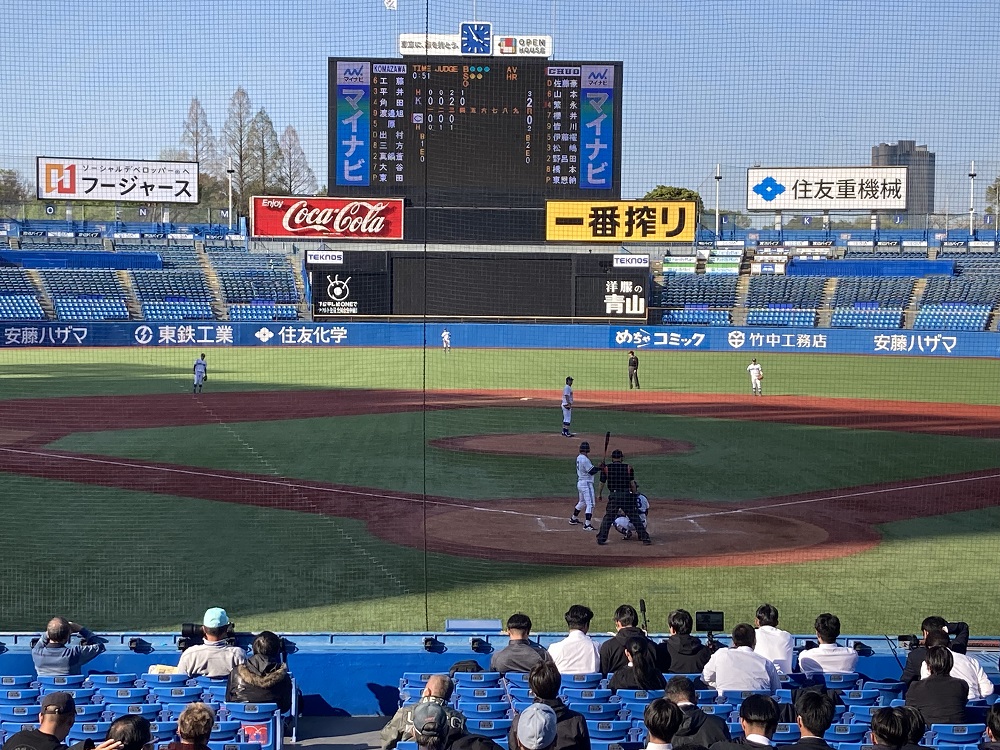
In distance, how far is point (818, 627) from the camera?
818 centimetres

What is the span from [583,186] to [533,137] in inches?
101

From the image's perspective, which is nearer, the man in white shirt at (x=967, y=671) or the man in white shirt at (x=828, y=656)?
the man in white shirt at (x=967, y=671)

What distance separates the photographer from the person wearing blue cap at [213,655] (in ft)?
25.8

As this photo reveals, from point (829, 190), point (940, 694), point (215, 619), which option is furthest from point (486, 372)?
point (940, 694)

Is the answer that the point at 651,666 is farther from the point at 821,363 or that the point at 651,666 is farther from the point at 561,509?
the point at 821,363

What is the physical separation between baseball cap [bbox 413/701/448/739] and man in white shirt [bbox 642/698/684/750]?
1031 mm

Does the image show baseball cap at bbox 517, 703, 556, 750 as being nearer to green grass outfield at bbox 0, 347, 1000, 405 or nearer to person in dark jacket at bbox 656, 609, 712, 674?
person in dark jacket at bbox 656, 609, 712, 674

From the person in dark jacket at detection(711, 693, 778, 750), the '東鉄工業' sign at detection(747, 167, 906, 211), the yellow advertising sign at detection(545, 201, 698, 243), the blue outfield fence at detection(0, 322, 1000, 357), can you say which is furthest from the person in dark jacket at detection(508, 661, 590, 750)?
the '東鉄工業' sign at detection(747, 167, 906, 211)

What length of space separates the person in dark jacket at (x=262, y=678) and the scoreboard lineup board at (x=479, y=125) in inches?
1022

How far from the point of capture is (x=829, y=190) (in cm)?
5672

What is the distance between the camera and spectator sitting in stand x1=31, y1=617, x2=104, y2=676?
817 cm

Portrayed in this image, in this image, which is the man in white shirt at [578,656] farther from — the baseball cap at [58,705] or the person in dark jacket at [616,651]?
the baseball cap at [58,705]

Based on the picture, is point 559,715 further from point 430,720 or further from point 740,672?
point 740,672

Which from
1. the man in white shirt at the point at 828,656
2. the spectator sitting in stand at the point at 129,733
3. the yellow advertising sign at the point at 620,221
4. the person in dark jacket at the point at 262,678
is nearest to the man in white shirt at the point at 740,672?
the man in white shirt at the point at 828,656
